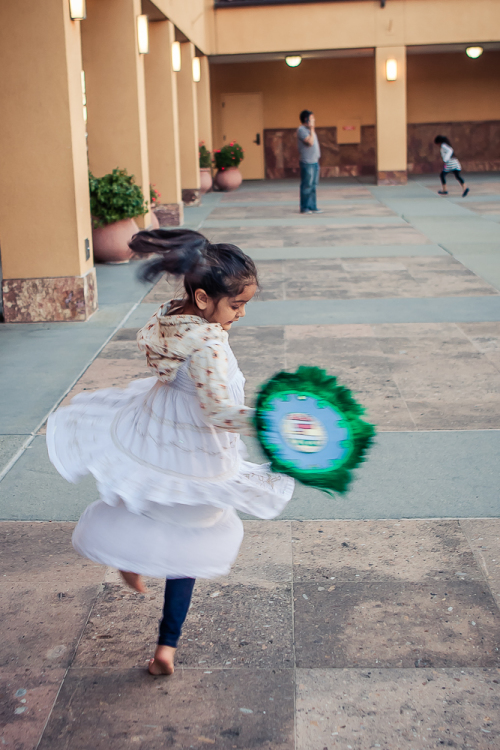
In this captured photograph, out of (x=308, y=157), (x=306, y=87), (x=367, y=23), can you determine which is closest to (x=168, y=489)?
(x=308, y=157)

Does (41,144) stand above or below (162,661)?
above

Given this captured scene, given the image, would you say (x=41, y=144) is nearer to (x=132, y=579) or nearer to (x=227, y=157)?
(x=132, y=579)

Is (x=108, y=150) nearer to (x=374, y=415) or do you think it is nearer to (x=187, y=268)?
(x=374, y=415)

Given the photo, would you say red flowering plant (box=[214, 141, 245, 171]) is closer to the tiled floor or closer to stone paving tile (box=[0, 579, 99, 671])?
the tiled floor

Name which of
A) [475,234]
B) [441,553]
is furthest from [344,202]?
[441,553]

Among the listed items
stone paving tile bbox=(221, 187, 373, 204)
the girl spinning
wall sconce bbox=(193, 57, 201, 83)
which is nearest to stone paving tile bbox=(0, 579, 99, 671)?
the girl spinning

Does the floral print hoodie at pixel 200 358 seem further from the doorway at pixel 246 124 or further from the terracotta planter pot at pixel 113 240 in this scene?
the doorway at pixel 246 124

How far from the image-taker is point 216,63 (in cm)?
2631

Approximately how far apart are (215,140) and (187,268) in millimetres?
25344

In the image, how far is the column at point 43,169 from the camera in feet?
22.7

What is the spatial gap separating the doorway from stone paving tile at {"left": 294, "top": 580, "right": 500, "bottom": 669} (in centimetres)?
2491

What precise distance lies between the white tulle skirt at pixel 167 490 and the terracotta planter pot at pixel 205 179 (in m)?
19.3

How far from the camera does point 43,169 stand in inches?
283

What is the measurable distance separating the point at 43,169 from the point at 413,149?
21.2 metres
